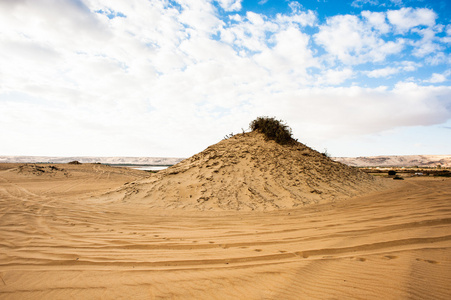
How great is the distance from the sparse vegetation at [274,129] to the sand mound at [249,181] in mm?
370

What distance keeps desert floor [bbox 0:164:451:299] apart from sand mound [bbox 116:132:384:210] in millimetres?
2268

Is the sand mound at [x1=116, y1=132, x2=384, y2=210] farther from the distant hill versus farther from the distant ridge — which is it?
the distant ridge

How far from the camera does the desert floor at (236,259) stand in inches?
84.1

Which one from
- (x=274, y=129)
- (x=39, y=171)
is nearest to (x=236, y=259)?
(x=274, y=129)

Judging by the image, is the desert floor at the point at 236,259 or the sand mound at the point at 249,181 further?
the sand mound at the point at 249,181

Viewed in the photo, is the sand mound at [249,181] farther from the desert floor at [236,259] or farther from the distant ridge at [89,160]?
the distant ridge at [89,160]

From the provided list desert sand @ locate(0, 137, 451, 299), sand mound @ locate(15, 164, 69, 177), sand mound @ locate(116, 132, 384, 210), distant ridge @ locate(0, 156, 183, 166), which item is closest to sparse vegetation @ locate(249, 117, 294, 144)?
sand mound @ locate(116, 132, 384, 210)

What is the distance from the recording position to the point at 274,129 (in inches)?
444

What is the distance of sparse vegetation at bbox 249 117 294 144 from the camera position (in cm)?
1109

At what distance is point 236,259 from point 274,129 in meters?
9.06

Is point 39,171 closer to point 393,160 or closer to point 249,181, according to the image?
point 249,181

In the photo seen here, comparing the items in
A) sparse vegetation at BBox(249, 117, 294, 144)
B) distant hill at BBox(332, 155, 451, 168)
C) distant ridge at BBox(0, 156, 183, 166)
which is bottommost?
distant ridge at BBox(0, 156, 183, 166)

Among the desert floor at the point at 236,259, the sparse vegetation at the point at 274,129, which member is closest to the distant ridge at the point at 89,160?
the sparse vegetation at the point at 274,129

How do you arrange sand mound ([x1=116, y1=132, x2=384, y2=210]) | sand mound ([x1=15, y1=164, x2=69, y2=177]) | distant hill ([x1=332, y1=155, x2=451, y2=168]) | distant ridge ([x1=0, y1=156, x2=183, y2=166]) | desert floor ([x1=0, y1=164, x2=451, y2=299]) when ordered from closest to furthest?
desert floor ([x1=0, y1=164, x2=451, y2=299]), sand mound ([x1=116, y1=132, x2=384, y2=210]), sand mound ([x1=15, y1=164, x2=69, y2=177]), distant hill ([x1=332, y1=155, x2=451, y2=168]), distant ridge ([x1=0, y1=156, x2=183, y2=166])
